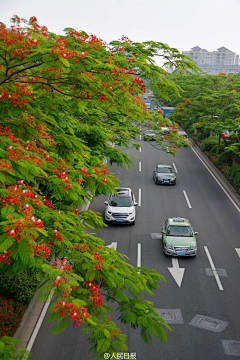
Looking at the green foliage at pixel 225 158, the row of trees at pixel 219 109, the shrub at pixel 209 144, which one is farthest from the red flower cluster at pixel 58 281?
the shrub at pixel 209 144

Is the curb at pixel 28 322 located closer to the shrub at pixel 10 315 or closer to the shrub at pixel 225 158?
the shrub at pixel 10 315

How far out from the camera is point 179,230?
56.3ft

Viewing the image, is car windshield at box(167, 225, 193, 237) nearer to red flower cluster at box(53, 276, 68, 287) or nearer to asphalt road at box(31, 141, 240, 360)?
asphalt road at box(31, 141, 240, 360)

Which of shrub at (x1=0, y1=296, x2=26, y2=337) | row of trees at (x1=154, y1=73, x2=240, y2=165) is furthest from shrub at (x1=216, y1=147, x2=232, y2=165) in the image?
shrub at (x1=0, y1=296, x2=26, y2=337)

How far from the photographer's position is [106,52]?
7.12 metres

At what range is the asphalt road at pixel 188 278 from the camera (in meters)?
10.1

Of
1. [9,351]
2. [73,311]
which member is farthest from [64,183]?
[9,351]

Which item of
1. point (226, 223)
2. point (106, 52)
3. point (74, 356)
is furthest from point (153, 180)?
point (106, 52)

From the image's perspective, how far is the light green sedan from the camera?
52.4ft

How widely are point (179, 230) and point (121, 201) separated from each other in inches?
202

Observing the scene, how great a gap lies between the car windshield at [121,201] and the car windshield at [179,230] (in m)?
4.30

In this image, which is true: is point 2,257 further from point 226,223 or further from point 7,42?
point 226,223

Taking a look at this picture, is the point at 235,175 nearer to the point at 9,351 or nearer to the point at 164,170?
the point at 164,170

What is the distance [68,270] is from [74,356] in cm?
606
